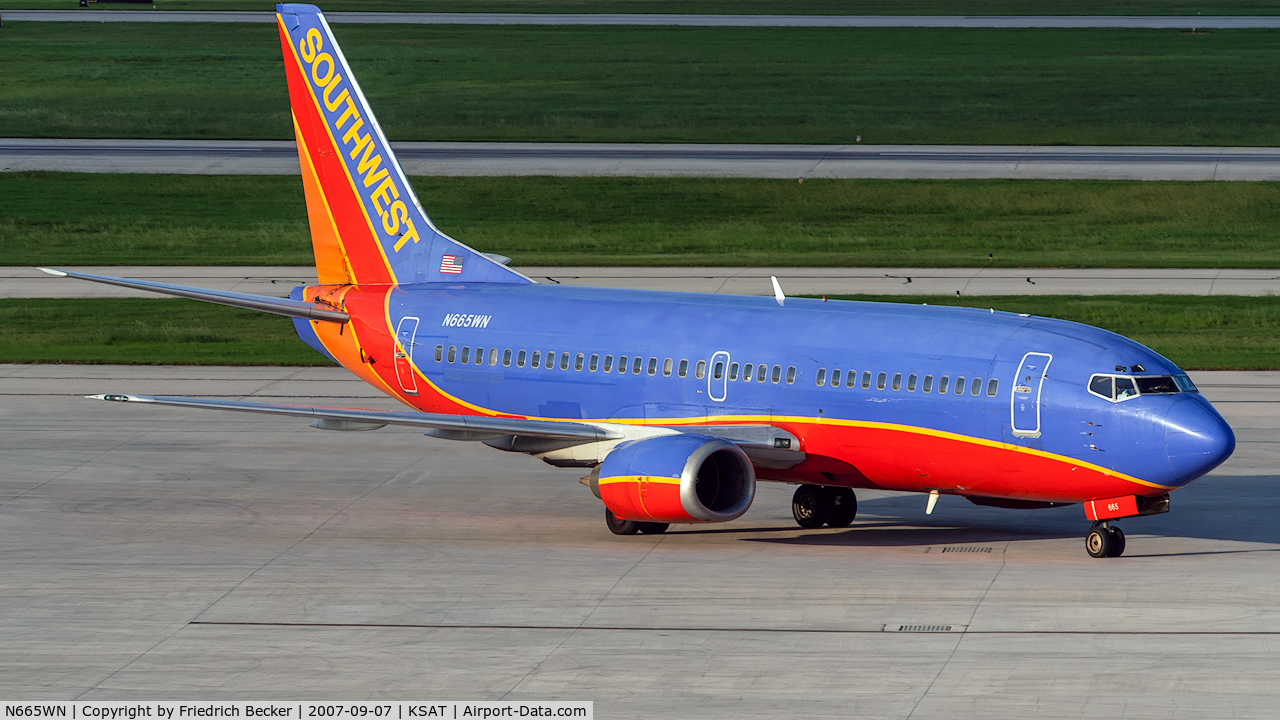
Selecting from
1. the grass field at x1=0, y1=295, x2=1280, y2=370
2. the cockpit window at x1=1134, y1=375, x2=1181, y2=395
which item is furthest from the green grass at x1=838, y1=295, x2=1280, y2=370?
the cockpit window at x1=1134, y1=375, x2=1181, y2=395

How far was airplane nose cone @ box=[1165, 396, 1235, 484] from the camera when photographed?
2731 cm

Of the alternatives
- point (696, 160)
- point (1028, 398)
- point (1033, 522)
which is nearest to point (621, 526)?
point (1028, 398)

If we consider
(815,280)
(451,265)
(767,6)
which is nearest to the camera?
(451,265)

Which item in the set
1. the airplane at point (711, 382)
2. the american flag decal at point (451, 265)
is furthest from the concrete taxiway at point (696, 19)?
the american flag decal at point (451, 265)

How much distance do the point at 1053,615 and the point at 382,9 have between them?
434 feet

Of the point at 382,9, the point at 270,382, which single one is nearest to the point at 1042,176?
the point at 270,382

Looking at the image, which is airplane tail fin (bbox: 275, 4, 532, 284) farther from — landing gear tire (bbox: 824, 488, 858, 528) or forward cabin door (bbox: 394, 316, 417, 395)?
landing gear tire (bbox: 824, 488, 858, 528)

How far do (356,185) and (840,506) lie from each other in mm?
12303

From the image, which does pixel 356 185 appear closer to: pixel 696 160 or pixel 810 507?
pixel 810 507

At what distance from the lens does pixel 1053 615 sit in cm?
A: 2572

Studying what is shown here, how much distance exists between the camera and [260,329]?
55.5 metres

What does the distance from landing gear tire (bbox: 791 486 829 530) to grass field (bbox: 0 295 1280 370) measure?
1865 cm

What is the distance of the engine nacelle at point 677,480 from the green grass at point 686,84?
60542mm

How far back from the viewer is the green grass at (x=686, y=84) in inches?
3615
